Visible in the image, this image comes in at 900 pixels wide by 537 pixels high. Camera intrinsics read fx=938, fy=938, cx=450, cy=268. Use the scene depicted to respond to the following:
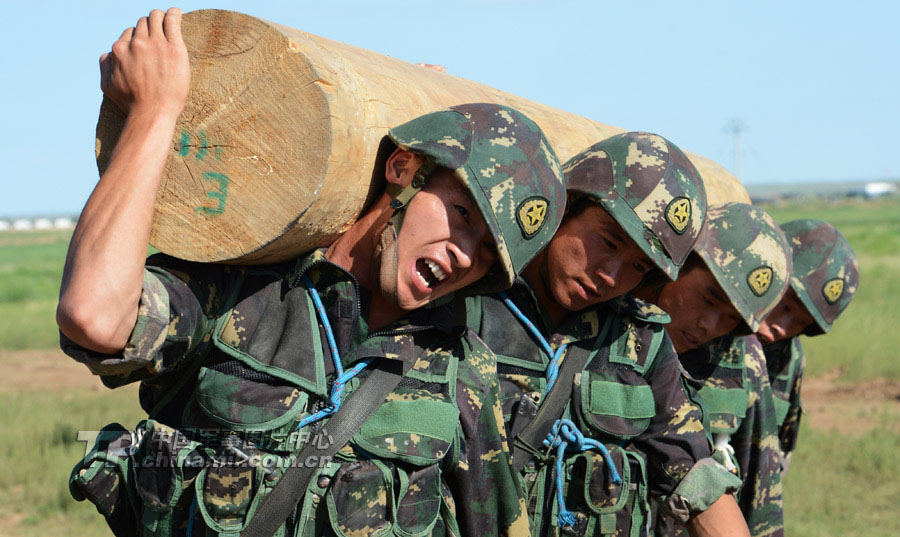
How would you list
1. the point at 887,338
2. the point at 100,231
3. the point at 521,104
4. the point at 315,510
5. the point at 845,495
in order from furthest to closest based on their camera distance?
1. the point at 887,338
2. the point at 845,495
3. the point at 521,104
4. the point at 315,510
5. the point at 100,231

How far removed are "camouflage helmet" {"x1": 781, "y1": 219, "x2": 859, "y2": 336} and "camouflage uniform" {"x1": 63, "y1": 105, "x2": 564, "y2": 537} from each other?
10.3ft

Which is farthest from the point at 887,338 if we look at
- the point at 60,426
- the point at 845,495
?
the point at 60,426

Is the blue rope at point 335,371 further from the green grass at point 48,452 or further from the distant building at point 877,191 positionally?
the distant building at point 877,191

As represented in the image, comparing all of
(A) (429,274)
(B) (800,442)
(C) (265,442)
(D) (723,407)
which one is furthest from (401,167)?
(B) (800,442)

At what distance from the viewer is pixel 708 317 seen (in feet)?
13.8

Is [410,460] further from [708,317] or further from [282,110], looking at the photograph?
[708,317]

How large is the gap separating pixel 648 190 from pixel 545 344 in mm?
670

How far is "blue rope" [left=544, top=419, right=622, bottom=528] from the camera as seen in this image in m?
3.45

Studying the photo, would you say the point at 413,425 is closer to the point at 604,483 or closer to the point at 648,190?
the point at 604,483

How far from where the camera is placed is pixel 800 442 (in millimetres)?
9977

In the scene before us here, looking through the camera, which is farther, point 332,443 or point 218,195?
point 332,443

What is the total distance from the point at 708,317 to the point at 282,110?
2.52 metres

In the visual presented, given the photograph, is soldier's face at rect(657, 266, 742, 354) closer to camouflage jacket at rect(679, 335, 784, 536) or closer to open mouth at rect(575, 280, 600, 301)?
camouflage jacket at rect(679, 335, 784, 536)

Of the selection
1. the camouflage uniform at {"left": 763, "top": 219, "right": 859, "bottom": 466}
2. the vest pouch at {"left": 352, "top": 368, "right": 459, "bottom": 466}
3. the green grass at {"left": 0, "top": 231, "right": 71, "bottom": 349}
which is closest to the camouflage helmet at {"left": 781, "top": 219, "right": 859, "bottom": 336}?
the camouflage uniform at {"left": 763, "top": 219, "right": 859, "bottom": 466}
